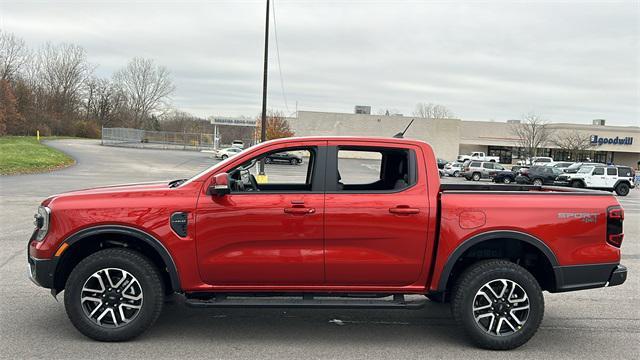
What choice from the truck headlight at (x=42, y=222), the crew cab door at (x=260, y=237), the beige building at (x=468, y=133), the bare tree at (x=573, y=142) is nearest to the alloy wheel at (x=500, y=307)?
the crew cab door at (x=260, y=237)

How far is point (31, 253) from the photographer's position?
4.34 meters

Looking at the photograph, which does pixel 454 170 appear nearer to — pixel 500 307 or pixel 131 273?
pixel 500 307

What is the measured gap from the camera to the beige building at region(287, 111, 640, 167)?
A: 6412cm

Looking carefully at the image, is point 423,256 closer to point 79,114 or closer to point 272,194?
point 272,194

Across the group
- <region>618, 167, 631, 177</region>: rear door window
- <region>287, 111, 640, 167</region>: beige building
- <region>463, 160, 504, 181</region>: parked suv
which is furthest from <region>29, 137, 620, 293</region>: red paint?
<region>287, 111, 640, 167</region>: beige building

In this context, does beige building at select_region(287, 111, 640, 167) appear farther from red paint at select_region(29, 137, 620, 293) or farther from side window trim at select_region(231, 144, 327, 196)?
red paint at select_region(29, 137, 620, 293)

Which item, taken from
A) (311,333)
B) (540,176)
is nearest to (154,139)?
(540,176)

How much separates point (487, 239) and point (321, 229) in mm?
1448

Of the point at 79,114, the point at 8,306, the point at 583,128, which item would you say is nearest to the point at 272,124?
the point at 79,114

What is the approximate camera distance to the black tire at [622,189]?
28.1 metres

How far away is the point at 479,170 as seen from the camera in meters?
38.4

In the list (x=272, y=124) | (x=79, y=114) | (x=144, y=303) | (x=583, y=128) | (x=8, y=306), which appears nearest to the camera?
(x=144, y=303)

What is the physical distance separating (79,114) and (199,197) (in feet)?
264

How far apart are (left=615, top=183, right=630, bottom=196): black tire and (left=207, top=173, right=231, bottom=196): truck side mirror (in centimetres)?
2990
